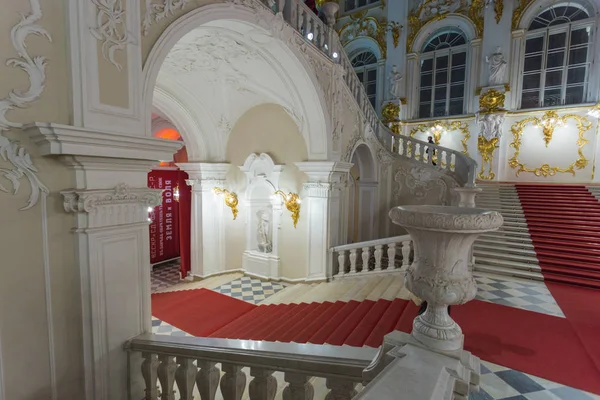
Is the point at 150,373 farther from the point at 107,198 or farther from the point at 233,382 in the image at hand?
the point at 107,198

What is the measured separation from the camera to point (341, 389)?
183 cm

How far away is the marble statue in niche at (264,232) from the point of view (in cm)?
812

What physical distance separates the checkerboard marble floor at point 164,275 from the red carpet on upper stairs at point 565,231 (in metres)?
9.34

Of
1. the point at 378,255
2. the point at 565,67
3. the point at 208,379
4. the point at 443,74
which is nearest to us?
the point at 208,379

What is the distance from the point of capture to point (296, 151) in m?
7.34

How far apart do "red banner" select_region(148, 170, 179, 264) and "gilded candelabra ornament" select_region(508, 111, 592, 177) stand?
40.2 ft

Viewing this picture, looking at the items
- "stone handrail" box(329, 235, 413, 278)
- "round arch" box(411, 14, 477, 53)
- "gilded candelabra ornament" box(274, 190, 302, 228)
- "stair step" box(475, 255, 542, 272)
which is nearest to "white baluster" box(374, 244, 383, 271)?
"stone handrail" box(329, 235, 413, 278)

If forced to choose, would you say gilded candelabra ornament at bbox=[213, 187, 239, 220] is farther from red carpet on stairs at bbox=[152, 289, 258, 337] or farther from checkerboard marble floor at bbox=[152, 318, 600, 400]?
checkerboard marble floor at bbox=[152, 318, 600, 400]

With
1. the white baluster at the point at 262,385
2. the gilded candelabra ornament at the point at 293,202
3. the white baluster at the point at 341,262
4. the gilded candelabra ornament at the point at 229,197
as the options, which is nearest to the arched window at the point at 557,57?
the white baluster at the point at 341,262

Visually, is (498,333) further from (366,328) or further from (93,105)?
(93,105)

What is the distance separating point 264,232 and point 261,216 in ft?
1.52

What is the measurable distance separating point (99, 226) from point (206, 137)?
5.89 metres

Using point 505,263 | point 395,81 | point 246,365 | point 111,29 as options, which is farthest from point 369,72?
point 246,365

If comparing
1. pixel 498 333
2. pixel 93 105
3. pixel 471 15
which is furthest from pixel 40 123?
pixel 471 15
